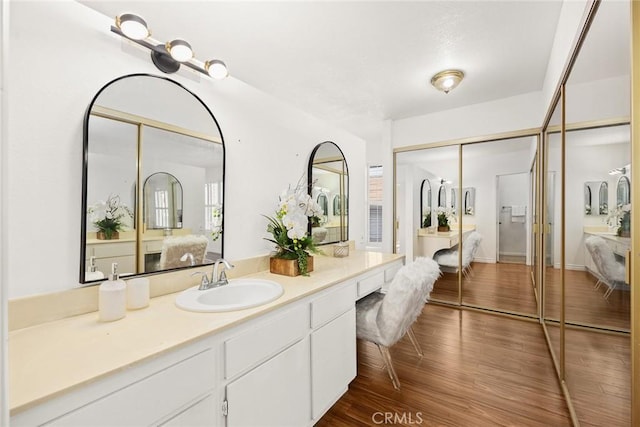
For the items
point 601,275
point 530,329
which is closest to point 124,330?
point 601,275

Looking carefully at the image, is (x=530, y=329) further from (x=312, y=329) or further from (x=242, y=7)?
(x=242, y=7)

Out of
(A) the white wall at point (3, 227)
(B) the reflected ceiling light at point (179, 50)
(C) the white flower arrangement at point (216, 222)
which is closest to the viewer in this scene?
(A) the white wall at point (3, 227)

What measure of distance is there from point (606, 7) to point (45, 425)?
2.27 meters

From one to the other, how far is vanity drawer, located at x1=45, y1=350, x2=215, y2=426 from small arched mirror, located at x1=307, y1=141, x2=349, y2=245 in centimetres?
176

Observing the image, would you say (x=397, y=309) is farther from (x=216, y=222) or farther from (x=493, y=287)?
(x=493, y=287)

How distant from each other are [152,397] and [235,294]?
83 cm

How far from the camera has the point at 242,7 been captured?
5.47 feet

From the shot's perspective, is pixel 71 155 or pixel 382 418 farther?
pixel 382 418

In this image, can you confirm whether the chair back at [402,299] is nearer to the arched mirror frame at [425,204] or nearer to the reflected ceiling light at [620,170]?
the reflected ceiling light at [620,170]

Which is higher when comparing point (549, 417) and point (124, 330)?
point (124, 330)

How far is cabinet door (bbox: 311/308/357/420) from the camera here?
62.2 inches

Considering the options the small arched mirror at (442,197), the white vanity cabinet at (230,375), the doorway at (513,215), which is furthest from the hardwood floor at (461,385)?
the small arched mirror at (442,197)

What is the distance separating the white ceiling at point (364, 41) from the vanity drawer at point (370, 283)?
1731 millimetres

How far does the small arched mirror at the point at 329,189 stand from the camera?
109 inches
